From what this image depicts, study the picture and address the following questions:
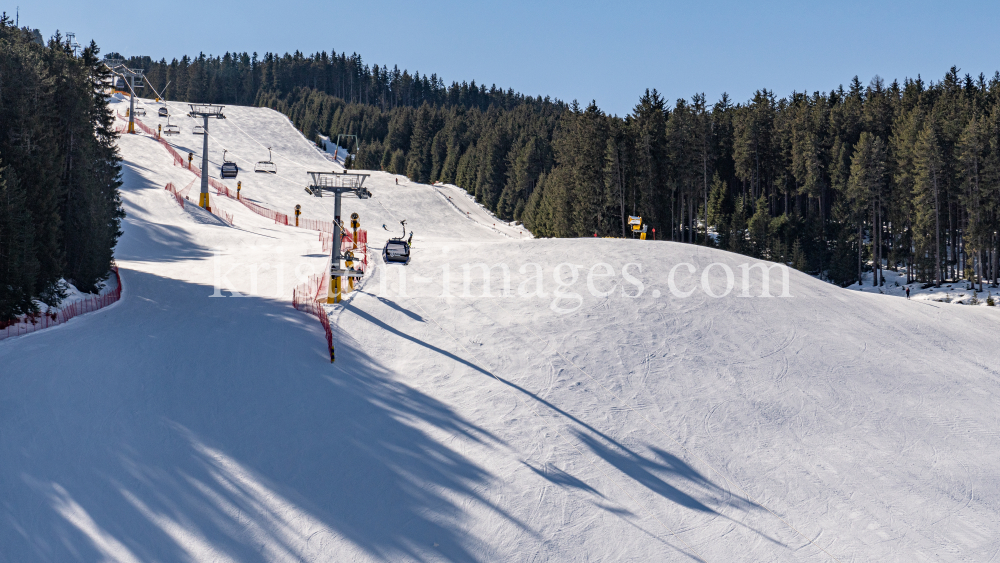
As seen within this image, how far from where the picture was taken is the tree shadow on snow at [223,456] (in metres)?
13.8

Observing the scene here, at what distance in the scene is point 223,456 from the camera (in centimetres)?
1606

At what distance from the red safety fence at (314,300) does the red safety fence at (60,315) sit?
6.88m

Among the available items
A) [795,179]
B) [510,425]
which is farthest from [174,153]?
[510,425]

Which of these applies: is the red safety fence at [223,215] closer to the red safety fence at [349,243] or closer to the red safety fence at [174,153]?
the red safety fence at [349,243]

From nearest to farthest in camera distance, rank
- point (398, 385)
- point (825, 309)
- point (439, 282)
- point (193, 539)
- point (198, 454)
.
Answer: point (193, 539)
point (198, 454)
point (398, 385)
point (825, 309)
point (439, 282)

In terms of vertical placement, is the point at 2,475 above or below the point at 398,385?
below

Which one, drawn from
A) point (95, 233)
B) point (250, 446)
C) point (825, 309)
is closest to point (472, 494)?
point (250, 446)

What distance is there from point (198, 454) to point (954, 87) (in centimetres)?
8904

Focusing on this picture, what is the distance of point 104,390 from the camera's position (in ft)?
60.1

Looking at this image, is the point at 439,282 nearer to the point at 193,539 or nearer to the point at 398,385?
the point at 398,385

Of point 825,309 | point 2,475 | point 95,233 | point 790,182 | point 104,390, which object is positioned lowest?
point 2,475

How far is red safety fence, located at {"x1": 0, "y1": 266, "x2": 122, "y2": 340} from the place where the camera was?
2181 cm

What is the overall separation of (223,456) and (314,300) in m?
10.8

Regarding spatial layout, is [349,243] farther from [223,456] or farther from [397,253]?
[223,456]
